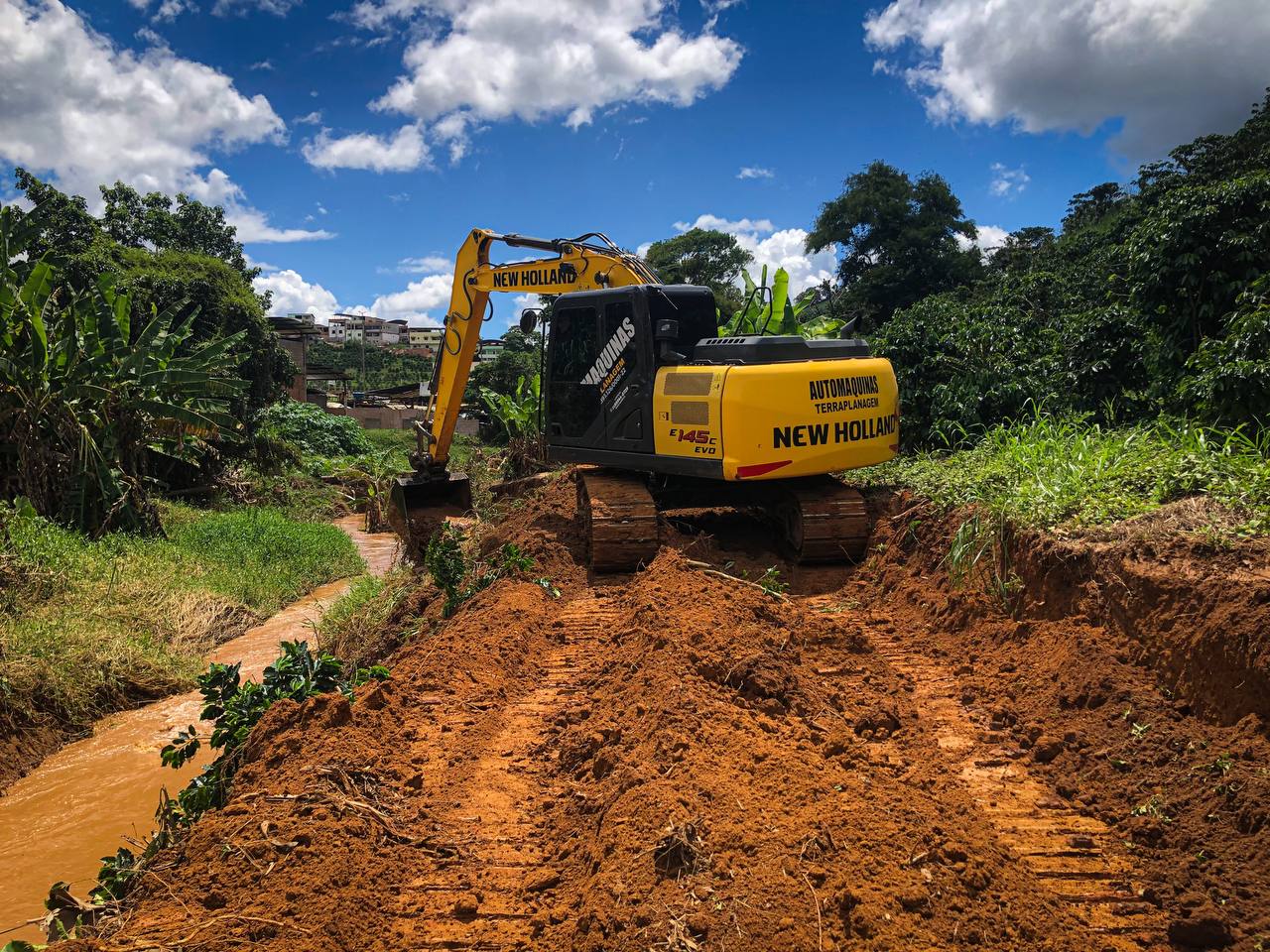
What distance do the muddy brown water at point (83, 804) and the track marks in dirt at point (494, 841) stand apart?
2114 mm

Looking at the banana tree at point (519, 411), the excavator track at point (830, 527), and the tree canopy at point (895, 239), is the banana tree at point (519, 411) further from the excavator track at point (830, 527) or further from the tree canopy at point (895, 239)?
the tree canopy at point (895, 239)

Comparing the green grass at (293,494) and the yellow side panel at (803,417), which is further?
the green grass at (293,494)

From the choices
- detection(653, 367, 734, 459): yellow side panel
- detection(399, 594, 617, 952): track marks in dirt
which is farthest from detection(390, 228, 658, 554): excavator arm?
detection(399, 594, 617, 952): track marks in dirt

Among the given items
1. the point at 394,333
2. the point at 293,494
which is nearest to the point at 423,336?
the point at 394,333

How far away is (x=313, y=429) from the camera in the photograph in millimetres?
25719

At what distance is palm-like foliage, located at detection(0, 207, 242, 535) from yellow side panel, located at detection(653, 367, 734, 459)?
7.25 meters

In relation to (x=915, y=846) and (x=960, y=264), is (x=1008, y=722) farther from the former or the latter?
(x=960, y=264)

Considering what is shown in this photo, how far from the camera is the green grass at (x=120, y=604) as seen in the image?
6820 millimetres

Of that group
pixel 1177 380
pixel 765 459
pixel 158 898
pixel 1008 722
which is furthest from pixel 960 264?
pixel 158 898

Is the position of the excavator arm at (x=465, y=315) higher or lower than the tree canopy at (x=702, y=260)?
lower

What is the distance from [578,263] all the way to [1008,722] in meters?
6.23

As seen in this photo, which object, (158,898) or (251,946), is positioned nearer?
(251,946)

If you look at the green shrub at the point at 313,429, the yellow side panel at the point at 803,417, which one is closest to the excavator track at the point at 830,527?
the yellow side panel at the point at 803,417

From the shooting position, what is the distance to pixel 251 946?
8.68 feet
